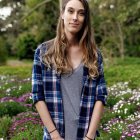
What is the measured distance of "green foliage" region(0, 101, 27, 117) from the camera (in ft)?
26.7

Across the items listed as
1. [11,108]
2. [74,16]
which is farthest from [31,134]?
[74,16]

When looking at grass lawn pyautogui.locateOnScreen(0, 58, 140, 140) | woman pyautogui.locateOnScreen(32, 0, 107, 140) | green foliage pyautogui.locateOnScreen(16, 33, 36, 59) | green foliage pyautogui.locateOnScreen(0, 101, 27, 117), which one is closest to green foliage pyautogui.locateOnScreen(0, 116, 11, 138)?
grass lawn pyautogui.locateOnScreen(0, 58, 140, 140)

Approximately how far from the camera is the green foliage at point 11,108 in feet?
26.7

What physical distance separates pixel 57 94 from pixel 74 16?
54 centimetres

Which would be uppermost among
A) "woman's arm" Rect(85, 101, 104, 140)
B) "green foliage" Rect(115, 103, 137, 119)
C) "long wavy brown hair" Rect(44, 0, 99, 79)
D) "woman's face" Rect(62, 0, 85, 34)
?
"woman's face" Rect(62, 0, 85, 34)

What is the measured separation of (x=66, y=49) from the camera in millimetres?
3189

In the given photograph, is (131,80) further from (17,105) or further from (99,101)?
(99,101)

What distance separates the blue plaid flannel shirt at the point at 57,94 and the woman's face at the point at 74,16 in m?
0.29

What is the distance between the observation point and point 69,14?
10.4ft

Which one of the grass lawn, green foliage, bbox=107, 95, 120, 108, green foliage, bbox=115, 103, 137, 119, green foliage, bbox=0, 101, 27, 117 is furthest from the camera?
green foliage, bbox=107, 95, 120, 108

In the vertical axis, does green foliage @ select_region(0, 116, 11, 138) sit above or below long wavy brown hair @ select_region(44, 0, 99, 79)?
below

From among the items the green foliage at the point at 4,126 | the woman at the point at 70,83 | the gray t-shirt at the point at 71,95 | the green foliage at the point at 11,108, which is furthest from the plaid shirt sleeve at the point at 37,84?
the green foliage at the point at 11,108

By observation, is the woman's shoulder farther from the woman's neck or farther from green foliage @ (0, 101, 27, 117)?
green foliage @ (0, 101, 27, 117)

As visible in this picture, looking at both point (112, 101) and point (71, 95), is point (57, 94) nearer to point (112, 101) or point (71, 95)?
point (71, 95)
